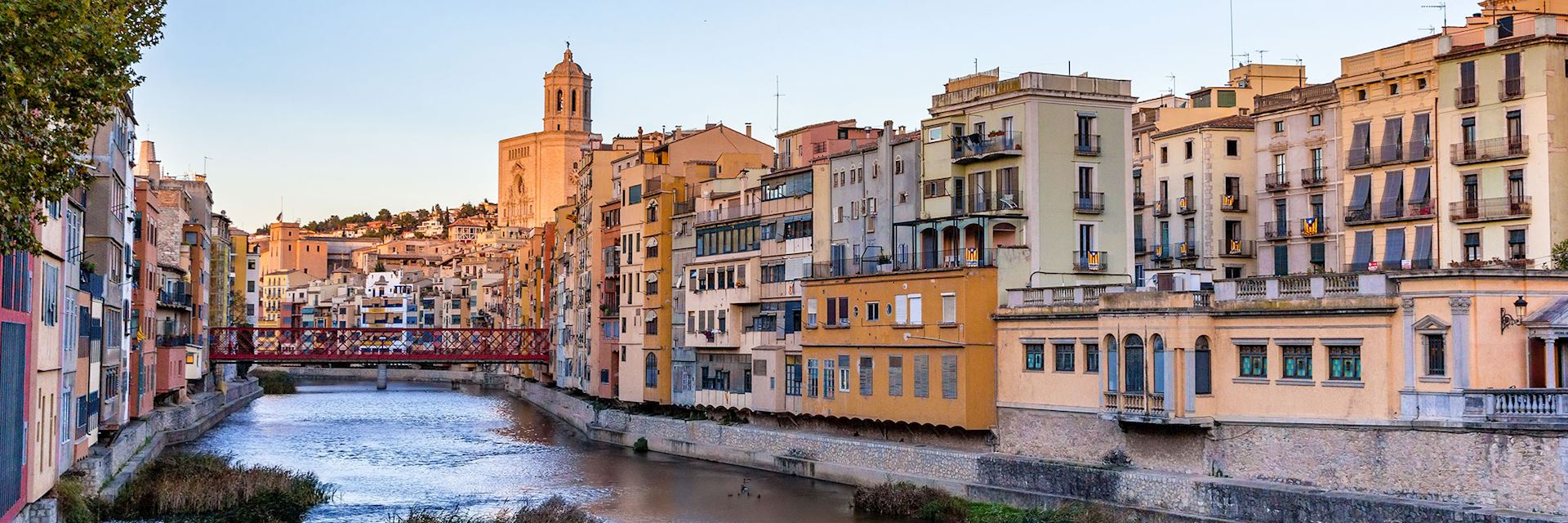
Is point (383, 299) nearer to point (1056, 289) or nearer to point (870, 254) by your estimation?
point (870, 254)

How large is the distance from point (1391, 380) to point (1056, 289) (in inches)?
404

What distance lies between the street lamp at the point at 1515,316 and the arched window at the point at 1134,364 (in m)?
8.28

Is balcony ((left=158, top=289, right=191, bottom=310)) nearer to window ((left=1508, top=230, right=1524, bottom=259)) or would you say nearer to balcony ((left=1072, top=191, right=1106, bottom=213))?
balcony ((left=1072, top=191, right=1106, bottom=213))

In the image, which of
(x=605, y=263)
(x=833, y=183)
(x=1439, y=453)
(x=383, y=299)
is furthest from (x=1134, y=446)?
(x=383, y=299)

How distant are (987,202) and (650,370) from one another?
A: 72.9 ft

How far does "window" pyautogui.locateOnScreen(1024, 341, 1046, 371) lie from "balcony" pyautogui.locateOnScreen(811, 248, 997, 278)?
119 inches

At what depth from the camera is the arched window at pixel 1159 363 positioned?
36.0m

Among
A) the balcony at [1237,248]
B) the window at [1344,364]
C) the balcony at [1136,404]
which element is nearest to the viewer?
the window at [1344,364]

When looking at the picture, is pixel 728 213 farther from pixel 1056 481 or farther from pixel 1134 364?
pixel 1134 364

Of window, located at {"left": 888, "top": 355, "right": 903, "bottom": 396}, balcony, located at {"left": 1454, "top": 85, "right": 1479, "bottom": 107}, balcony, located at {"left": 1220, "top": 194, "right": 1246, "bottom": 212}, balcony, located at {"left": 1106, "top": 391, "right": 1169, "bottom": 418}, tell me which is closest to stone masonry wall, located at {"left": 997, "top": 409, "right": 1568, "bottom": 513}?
balcony, located at {"left": 1106, "top": 391, "right": 1169, "bottom": 418}

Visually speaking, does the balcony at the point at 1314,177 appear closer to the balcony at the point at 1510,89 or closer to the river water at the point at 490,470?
the balcony at the point at 1510,89

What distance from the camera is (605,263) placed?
71438 mm

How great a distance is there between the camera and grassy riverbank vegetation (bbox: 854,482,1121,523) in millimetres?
35062

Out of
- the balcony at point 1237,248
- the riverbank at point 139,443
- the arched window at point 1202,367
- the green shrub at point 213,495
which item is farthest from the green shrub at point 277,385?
the arched window at point 1202,367
